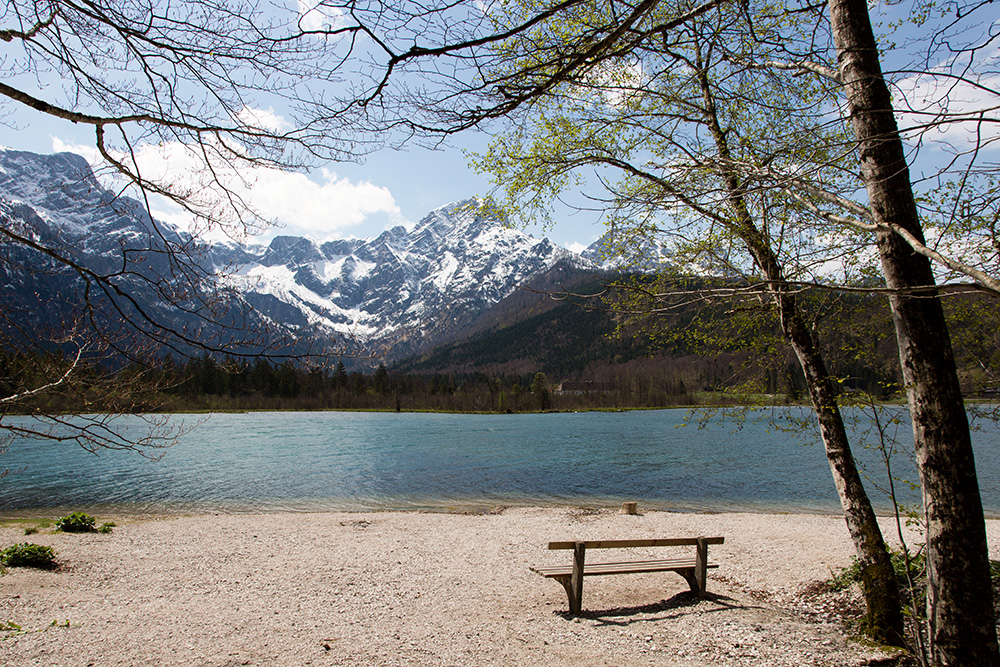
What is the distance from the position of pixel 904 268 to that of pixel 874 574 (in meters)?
3.80

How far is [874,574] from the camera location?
19.1 ft

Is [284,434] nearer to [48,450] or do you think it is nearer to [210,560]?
[48,450]

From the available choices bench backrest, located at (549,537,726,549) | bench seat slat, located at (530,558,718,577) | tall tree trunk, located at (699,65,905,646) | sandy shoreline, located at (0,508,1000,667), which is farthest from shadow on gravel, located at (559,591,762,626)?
tall tree trunk, located at (699,65,905,646)

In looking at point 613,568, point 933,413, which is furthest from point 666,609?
point 933,413

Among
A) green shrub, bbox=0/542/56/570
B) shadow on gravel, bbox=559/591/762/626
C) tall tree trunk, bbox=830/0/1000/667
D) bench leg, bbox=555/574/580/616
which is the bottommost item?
green shrub, bbox=0/542/56/570

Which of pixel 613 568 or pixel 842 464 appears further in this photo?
pixel 613 568

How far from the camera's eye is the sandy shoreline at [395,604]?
18.4 ft

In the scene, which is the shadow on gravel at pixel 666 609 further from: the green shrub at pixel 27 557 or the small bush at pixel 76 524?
the small bush at pixel 76 524

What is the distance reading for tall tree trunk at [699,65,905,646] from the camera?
5.68m

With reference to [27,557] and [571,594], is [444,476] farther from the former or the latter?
[571,594]

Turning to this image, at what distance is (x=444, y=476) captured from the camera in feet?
91.8

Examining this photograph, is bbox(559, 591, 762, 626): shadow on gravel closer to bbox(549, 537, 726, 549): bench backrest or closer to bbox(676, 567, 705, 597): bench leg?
bbox(676, 567, 705, 597): bench leg

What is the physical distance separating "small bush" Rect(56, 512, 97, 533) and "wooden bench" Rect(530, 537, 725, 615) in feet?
40.5

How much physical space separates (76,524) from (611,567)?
13.3 m
